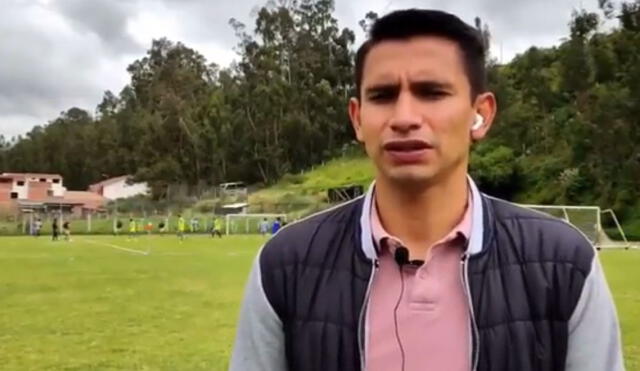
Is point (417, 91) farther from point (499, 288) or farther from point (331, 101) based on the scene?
point (331, 101)

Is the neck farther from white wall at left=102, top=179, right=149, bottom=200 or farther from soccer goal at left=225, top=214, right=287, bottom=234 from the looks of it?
white wall at left=102, top=179, right=149, bottom=200

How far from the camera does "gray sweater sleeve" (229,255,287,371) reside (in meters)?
1.84

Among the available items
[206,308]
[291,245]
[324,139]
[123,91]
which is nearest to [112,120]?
[123,91]

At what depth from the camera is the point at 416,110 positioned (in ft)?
5.94

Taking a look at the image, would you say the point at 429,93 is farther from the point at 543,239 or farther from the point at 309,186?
the point at 309,186

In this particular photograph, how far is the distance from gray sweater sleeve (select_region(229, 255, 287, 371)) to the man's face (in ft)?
1.20

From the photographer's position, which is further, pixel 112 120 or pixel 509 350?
pixel 112 120

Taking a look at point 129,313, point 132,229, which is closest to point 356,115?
point 129,313

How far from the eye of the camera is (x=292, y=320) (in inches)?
71.9

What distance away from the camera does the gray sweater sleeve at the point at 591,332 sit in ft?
5.71

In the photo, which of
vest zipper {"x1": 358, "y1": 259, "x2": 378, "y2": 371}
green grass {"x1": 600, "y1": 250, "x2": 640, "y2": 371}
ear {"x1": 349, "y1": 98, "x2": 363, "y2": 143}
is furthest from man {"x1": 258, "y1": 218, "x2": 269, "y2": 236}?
vest zipper {"x1": 358, "y1": 259, "x2": 378, "y2": 371}

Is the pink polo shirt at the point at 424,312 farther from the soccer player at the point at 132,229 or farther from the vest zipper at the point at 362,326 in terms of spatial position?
the soccer player at the point at 132,229

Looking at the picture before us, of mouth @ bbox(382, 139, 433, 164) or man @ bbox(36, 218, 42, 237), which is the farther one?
man @ bbox(36, 218, 42, 237)

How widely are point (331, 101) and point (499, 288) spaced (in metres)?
72.0
